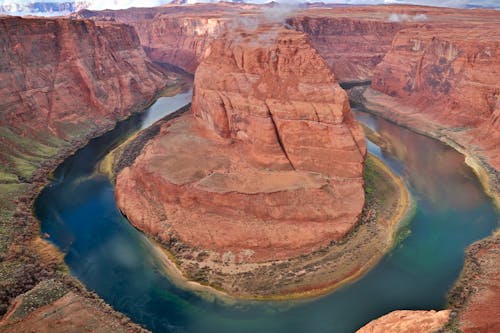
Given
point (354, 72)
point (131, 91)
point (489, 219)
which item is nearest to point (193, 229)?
point (489, 219)


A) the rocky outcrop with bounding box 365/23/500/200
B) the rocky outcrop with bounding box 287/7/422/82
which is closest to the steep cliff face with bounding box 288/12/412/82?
the rocky outcrop with bounding box 287/7/422/82

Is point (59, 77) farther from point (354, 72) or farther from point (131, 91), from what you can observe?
point (354, 72)

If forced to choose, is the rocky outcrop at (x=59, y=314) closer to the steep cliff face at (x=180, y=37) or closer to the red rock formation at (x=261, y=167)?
the red rock formation at (x=261, y=167)

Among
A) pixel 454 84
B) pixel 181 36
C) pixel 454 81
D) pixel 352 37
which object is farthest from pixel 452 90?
pixel 181 36

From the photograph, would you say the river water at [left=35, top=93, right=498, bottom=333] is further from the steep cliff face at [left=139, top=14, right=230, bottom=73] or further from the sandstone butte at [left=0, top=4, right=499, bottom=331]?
the steep cliff face at [left=139, top=14, right=230, bottom=73]

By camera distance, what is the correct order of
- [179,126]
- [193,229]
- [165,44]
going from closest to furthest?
1. [193,229]
2. [179,126]
3. [165,44]

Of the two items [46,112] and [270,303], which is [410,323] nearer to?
[270,303]
